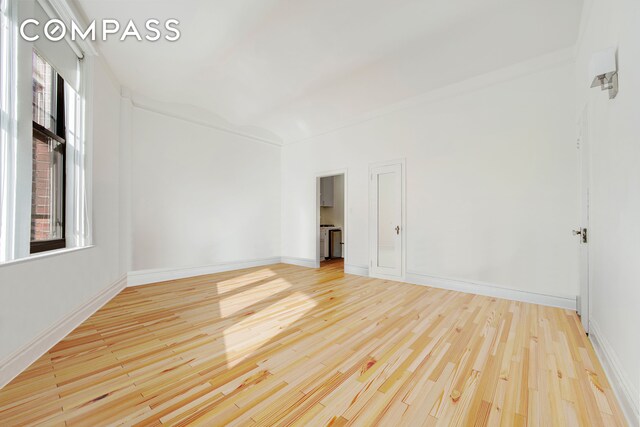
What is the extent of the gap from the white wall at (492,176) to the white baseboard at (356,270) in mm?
119

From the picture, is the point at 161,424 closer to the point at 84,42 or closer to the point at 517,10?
the point at 84,42

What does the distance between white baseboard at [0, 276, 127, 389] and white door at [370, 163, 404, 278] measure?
4162 mm

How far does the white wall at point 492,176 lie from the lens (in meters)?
3.22

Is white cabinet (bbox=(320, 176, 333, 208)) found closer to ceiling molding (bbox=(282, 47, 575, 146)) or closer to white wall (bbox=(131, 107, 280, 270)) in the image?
white wall (bbox=(131, 107, 280, 270))

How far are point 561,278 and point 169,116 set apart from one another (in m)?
6.44

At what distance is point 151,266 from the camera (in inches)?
179

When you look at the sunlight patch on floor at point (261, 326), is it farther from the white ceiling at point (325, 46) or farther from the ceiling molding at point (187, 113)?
the ceiling molding at point (187, 113)

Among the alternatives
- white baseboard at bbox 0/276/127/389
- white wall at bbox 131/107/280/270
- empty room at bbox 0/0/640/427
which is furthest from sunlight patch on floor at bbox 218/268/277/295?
white baseboard at bbox 0/276/127/389

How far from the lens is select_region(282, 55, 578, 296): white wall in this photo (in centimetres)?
322

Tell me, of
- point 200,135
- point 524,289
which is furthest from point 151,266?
point 524,289

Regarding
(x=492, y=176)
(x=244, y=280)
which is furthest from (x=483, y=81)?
(x=244, y=280)

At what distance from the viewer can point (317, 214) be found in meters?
6.04

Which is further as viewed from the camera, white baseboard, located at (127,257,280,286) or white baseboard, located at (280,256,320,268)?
white baseboard, located at (280,256,320,268)

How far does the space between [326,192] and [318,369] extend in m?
6.40
